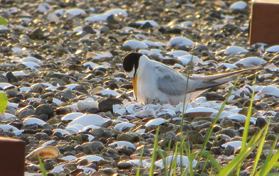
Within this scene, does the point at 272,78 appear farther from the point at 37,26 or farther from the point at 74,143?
the point at 37,26

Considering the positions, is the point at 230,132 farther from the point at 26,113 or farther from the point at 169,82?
the point at 26,113

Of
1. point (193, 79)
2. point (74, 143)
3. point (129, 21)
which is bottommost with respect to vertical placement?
point (74, 143)

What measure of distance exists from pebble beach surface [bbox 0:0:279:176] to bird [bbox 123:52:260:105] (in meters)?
0.11

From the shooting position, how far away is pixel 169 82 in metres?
4.41

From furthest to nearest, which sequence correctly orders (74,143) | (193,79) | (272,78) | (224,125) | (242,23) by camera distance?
1. (242,23)
2. (272,78)
3. (193,79)
4. (224,125)
5. (74,143)

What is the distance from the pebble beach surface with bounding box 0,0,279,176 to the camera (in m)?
3.20

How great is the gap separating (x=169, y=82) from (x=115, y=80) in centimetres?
90

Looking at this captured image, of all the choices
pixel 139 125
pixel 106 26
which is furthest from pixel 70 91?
pixel 106 26

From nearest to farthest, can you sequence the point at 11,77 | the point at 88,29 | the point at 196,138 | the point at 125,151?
1. the point at 125,151
2. the point at 196,138
3. the point at 11,77
4. the point at 88,29

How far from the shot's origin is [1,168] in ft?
7.06

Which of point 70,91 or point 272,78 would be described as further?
point 272,78

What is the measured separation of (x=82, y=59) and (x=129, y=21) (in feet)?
7.48

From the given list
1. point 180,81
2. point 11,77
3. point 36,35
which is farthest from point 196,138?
point 36,35

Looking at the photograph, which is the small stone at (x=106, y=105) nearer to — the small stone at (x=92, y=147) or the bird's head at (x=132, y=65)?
the bird's head at (x=132, y=65)
